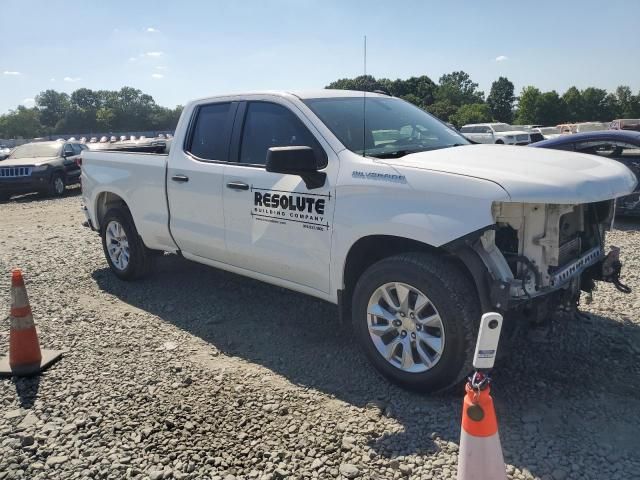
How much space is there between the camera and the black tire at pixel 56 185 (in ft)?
47.5

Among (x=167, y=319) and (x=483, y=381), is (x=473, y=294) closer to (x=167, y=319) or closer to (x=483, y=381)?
(x=483, y=381)

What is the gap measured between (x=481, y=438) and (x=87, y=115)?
126 meters

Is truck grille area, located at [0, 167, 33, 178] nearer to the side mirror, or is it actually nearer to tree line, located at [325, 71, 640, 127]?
the side mirror

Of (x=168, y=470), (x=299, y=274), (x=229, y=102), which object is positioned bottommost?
(x=168, y=470)

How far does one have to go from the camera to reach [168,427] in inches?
129

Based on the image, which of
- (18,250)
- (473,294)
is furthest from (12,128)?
(473,294)

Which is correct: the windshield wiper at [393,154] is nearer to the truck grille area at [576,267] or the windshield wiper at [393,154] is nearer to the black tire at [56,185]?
the truck grille area at [576,267]

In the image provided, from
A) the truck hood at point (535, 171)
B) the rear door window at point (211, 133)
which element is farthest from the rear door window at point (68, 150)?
the truck hood at point (535, 171)

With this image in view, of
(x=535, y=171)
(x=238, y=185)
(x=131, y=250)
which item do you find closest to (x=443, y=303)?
(x=535, y=171)

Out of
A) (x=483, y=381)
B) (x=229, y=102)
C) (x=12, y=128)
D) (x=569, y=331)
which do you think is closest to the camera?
(x=483, y=381)

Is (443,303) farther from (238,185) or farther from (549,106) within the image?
(549,106)

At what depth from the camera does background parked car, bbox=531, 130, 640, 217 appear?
7.65m

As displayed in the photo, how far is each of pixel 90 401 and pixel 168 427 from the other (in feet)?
2.22

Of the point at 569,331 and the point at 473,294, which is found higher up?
the point at 473,294
